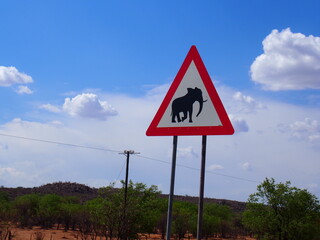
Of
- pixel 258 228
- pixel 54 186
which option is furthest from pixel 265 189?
pixel 54 186

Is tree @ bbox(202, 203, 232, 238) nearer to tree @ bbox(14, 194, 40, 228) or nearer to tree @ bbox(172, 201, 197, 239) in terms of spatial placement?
tree @ bbox(172, 201, 197, 239)

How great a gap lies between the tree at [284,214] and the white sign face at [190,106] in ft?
87.6

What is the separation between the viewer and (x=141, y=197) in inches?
1412

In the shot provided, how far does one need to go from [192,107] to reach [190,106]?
3 cm

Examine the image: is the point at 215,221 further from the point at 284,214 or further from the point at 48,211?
the point at 284,214

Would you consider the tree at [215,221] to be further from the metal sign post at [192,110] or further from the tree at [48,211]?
the metal sign post at [192,110]

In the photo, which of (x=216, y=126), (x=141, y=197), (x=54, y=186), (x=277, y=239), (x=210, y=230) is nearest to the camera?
(x=216, y=126)

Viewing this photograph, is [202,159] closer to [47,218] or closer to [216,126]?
[216,126]

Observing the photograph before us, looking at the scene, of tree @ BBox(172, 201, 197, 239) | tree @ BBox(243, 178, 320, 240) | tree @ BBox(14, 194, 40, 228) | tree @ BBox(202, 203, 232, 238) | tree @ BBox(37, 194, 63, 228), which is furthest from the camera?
tree @ BBox(37, 194, 63, 228)

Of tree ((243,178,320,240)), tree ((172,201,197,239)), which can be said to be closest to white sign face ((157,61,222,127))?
tree ((243,178,320,240))

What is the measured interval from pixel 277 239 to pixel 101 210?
1395 cm

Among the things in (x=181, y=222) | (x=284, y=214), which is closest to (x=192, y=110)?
(x=284, y=214)

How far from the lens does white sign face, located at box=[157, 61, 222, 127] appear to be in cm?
484

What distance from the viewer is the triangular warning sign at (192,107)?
15.7ft
